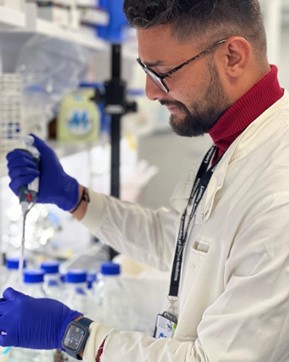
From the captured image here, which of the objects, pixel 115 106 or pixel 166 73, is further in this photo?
pixel 115 106

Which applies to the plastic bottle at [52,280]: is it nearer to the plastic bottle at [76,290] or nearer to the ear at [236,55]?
the plastic bottle at [76,290]

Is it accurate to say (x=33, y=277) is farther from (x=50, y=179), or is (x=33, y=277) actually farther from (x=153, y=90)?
(x=153, y=90)

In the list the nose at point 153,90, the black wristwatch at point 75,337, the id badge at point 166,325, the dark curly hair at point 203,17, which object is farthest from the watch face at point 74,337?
the dark curly hair at point 203,17

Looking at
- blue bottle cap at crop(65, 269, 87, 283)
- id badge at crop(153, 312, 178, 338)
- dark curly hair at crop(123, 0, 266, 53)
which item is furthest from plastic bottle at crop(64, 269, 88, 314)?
dark curly hair at crop(123, 0, 266, 53)

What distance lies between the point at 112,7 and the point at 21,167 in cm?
165

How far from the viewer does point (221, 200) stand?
1616mm

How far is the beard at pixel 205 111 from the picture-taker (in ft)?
5.49

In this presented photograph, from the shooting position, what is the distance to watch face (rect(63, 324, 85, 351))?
1582mm

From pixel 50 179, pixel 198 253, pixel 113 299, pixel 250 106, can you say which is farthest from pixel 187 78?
pixel 113 299

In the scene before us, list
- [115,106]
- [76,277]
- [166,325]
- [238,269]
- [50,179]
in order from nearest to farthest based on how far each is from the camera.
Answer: [238,269]
[166,325]
[50,179]
[76,277]
[115,106]

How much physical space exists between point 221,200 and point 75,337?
1.54 ft

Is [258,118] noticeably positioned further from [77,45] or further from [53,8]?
[77,45]

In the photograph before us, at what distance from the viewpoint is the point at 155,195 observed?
5926mm

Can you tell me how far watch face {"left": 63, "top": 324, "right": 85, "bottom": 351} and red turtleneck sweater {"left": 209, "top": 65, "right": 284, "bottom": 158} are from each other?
607mm
